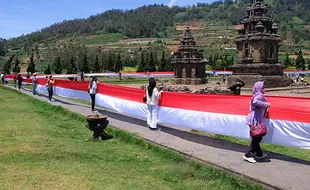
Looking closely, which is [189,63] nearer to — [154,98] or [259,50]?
[259,50]

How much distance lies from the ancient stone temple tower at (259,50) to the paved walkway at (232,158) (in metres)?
26.2

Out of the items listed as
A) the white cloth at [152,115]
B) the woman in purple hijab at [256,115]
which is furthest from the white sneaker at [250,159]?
the white cloth at [152,115]

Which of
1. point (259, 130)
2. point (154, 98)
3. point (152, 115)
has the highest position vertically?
point (154, 98)

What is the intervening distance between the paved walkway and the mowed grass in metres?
0.34

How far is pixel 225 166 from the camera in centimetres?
720

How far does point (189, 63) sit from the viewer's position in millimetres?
45469

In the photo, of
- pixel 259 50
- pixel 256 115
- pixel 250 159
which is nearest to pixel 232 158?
pixel 250 159

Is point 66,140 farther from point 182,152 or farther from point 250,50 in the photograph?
point 250,50

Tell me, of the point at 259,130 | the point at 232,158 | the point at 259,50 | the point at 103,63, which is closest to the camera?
the point at 259,130

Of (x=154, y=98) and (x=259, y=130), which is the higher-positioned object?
(x=154, y=98)

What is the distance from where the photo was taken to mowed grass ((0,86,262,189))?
6449 millimetres

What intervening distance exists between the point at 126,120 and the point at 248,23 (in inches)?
1046

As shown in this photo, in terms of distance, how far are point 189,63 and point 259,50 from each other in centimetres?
1128

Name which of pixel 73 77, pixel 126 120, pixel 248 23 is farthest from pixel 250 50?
pixel 126 120
